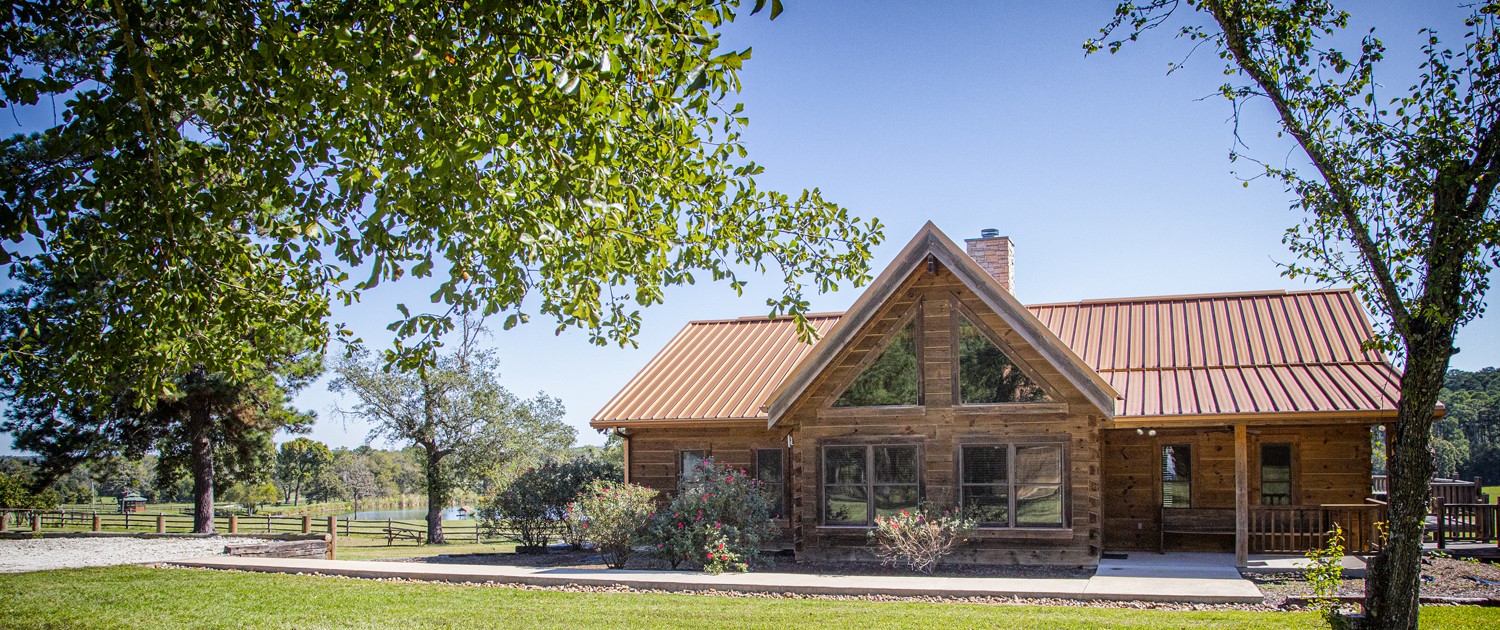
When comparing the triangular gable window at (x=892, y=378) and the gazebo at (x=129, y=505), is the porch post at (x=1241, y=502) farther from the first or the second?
the gazebo at (x=129, y=505)

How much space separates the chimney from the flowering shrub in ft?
18.9

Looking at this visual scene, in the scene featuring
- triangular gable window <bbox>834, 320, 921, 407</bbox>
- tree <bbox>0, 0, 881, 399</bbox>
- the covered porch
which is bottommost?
the covered porch

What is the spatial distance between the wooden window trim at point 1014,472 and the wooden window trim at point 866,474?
0.63m

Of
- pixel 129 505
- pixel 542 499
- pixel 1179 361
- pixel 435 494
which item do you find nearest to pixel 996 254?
pixel 1179 361

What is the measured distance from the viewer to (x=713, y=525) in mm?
15188

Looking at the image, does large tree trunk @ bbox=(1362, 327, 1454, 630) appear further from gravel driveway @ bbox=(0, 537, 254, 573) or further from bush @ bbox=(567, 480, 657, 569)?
gravel driveway @ bbox=(0, 537, 254, 573)

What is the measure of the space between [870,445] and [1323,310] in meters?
9.56

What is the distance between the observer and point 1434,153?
7.34 metres

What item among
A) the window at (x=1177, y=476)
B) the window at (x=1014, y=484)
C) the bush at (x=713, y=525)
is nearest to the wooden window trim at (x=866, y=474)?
the window at (x=1014, y=484)

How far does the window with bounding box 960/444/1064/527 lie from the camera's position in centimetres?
1561

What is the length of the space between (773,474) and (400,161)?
12.8m

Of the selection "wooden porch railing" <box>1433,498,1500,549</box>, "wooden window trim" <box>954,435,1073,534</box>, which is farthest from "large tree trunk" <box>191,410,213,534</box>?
"wooden porch railing" <box>1433,498,1500,549</box>

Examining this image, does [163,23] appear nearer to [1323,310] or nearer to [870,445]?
[870,445]

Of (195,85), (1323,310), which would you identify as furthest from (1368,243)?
(1323,310)
